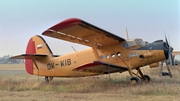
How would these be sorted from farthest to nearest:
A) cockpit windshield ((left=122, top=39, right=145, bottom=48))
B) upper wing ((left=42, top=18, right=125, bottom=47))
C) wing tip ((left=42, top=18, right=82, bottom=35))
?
1. cockpit windshield ((left=122, top=39, right=145, bottom=48))
2. upper wing ((left=42, top=18, right=125, bottom=47))
3. wing tip ((left=42, top=18, right=82, bottom=35))

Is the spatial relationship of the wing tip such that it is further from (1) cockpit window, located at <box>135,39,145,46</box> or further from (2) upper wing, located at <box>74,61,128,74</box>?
(1) cockpit window, located at <box>135,39,145,46</box>

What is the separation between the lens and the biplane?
9.17 metres

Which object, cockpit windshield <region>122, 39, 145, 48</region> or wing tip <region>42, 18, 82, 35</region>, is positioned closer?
wing tip <region>42, 18, 82, 35</region>

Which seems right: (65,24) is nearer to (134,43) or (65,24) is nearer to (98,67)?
(98,67)

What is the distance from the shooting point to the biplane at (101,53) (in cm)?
917

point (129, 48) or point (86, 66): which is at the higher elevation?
point (129, 48)

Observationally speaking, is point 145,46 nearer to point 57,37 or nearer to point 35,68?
point 57,37

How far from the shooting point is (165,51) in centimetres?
1039

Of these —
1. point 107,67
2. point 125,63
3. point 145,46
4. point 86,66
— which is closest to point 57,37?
point 86,66

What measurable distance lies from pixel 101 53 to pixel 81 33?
7.62ft

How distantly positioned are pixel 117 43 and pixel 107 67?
6.05 feet

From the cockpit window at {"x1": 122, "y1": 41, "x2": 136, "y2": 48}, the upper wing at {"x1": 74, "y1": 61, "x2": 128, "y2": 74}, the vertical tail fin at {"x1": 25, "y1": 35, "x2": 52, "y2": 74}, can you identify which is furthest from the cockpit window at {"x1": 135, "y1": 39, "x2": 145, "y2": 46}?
the vertical tail fin at {"x1": 25, "y1": 35, "x2": 52, "y2": 74}

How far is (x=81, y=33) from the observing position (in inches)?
391

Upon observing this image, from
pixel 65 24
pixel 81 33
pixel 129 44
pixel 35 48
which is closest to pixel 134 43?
pixel 129 44
